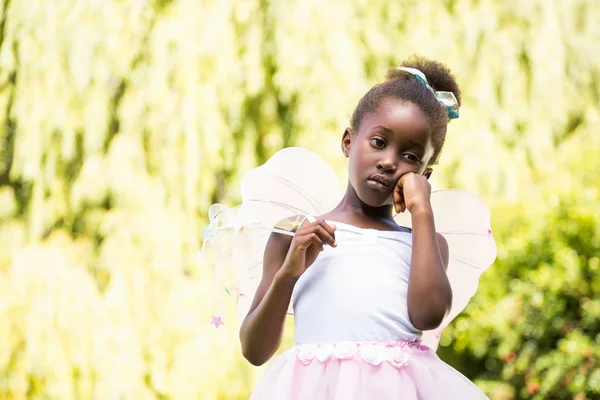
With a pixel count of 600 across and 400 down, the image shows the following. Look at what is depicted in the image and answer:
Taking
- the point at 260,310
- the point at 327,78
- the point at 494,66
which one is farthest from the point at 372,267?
the point at 494,66

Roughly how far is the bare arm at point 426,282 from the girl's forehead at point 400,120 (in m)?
0.16

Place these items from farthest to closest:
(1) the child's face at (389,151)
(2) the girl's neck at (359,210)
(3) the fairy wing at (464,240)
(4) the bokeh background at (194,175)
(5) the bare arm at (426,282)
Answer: (4) the bokeh background at (194,175) → (3) the fairy wing at (464,240) → (2) the girl's neck at (359,210) → (1) the child's face at (389,151) → (5) the bare arm at (426,282)

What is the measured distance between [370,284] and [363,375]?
0.59 ft

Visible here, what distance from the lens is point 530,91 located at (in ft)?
21.0

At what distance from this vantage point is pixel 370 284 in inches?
66.1

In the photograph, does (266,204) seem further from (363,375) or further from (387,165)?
(363,375)

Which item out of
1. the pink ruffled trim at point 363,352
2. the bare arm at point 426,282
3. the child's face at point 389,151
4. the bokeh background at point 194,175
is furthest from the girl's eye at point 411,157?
the bokeh background at point 194,175

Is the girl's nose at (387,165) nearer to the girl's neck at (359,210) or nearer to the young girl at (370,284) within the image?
the young girl at (370,284)

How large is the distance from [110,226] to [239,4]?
1.69 meters

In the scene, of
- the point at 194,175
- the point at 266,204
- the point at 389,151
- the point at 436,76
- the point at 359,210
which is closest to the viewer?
the point at 389,151

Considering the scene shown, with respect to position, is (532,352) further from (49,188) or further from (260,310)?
(260,310)

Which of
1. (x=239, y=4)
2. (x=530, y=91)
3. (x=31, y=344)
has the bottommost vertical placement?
(x=31, y=344)

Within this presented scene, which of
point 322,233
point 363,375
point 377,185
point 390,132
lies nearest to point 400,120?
point 390,132

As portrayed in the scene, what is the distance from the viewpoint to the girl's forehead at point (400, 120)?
1.70 metres
